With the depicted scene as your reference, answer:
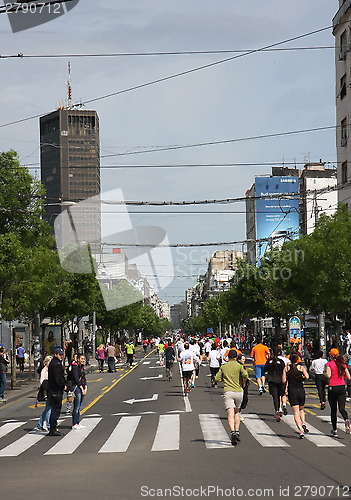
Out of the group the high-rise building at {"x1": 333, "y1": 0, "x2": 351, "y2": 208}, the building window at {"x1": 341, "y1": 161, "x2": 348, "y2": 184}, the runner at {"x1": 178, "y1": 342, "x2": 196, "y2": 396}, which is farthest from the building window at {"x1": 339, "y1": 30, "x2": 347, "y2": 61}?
the runner at {"x1": 178, "y1": 342, "x2": 196, "y2": 396}

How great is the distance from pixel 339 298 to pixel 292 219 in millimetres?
100386

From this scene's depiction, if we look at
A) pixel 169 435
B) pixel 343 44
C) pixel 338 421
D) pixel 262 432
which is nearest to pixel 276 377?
pixel 338 421

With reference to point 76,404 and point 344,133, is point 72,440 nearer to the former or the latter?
→ point 76,404

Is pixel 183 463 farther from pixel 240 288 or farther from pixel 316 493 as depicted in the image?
pixel 240 288

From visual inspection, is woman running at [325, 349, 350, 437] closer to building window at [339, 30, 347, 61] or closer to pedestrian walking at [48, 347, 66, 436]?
pedestrian walking at [48, 347, 66, 436]

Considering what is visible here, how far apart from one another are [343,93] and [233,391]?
1696 inches

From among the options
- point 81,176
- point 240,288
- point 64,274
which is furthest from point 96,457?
point 81,176

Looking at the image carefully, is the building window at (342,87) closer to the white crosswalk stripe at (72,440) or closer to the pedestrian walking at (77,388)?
the white crosswalk stripe at (72,440)

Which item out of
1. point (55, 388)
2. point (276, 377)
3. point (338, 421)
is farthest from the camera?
point (276, 377)

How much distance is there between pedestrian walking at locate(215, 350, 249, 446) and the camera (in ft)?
47.8

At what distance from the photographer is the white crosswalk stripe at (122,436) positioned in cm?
1469

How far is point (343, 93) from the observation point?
54406mm

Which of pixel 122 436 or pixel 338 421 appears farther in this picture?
pixel 338 421

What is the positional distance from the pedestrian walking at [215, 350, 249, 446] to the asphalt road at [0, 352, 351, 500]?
Result: 1.13 ft
